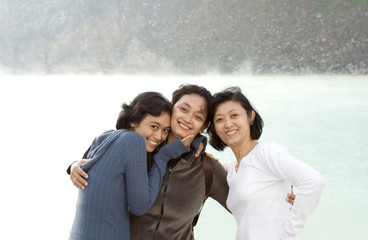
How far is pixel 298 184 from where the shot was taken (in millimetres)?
1485

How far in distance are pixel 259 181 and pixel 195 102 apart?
516mm

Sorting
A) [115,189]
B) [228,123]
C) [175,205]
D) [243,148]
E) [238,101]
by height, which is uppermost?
[238,101]

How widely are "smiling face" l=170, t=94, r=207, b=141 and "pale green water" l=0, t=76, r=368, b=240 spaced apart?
247cm

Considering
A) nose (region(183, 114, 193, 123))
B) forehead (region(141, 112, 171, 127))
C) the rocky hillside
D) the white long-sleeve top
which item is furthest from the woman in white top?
the rocky hillside

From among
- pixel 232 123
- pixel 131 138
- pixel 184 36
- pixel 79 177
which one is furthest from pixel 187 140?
pixel 184 36

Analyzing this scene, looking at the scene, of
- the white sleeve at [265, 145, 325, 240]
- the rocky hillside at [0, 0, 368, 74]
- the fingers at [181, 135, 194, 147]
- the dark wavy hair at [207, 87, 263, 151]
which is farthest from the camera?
the rocky hillside at [0, 0, 368, 74]

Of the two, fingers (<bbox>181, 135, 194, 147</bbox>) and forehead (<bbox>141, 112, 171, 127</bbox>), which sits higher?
forehead (<bbox>141, 112, 171, 127</bbox>)

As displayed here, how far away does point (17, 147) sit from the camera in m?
9.27

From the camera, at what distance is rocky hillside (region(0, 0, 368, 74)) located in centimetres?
3425

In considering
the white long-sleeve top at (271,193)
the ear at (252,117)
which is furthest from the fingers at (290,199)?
the ear at (252,117)

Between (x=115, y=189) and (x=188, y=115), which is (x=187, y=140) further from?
(x=115, y=189)

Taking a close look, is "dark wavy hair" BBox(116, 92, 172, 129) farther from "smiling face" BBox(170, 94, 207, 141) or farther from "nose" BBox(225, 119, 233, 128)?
"nose" BBox(225, 119, 233, 128)

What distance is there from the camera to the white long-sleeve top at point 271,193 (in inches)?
58.5

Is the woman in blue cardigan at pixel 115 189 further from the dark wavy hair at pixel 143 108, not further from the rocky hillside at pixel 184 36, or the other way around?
the rocky hillside at pixel 184 36
